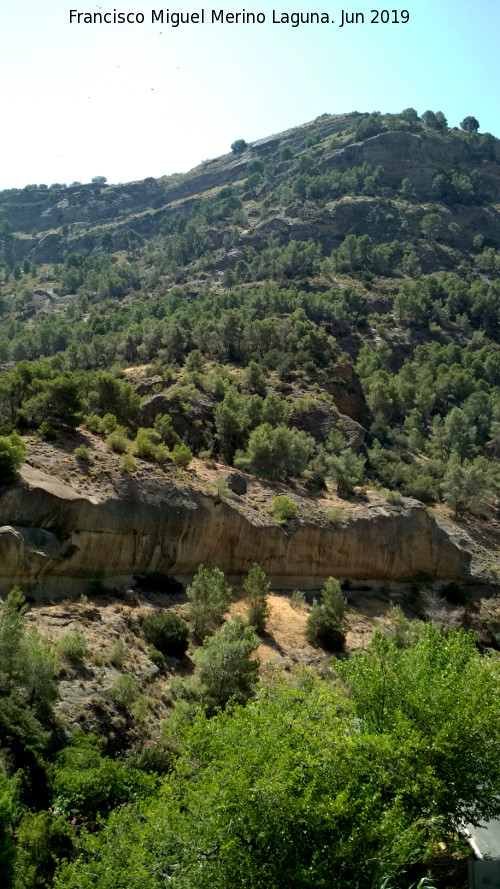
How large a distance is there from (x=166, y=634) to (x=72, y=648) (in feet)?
15.5

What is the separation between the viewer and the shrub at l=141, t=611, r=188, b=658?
A: 2536 cm

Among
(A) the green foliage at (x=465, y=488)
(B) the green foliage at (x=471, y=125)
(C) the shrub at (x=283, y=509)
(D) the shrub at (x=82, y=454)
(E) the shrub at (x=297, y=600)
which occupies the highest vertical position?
(B) the green foliage at (x=471, y=125)

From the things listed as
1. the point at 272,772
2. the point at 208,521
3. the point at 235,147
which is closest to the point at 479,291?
the point at 208,521

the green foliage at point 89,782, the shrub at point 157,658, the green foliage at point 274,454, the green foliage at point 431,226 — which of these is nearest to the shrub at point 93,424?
the green foliage at point 274,454

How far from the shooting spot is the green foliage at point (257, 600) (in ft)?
96.6

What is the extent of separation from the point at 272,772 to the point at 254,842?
1.11 m

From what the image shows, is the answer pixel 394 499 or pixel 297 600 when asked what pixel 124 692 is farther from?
pixel 394 499

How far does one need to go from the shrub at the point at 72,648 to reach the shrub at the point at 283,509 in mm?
15802

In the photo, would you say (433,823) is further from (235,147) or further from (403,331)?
(235,147)

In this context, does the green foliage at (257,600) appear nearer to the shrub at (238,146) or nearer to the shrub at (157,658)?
the shrub at (157,658)

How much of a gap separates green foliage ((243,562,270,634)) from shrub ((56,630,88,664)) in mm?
9163

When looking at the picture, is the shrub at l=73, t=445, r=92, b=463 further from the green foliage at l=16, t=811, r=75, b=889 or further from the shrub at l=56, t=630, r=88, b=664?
the green foliage at l=16, t=811, r=75, b=889

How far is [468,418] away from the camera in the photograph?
202 ft

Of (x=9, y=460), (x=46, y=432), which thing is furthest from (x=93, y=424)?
(x=9, y=460)
